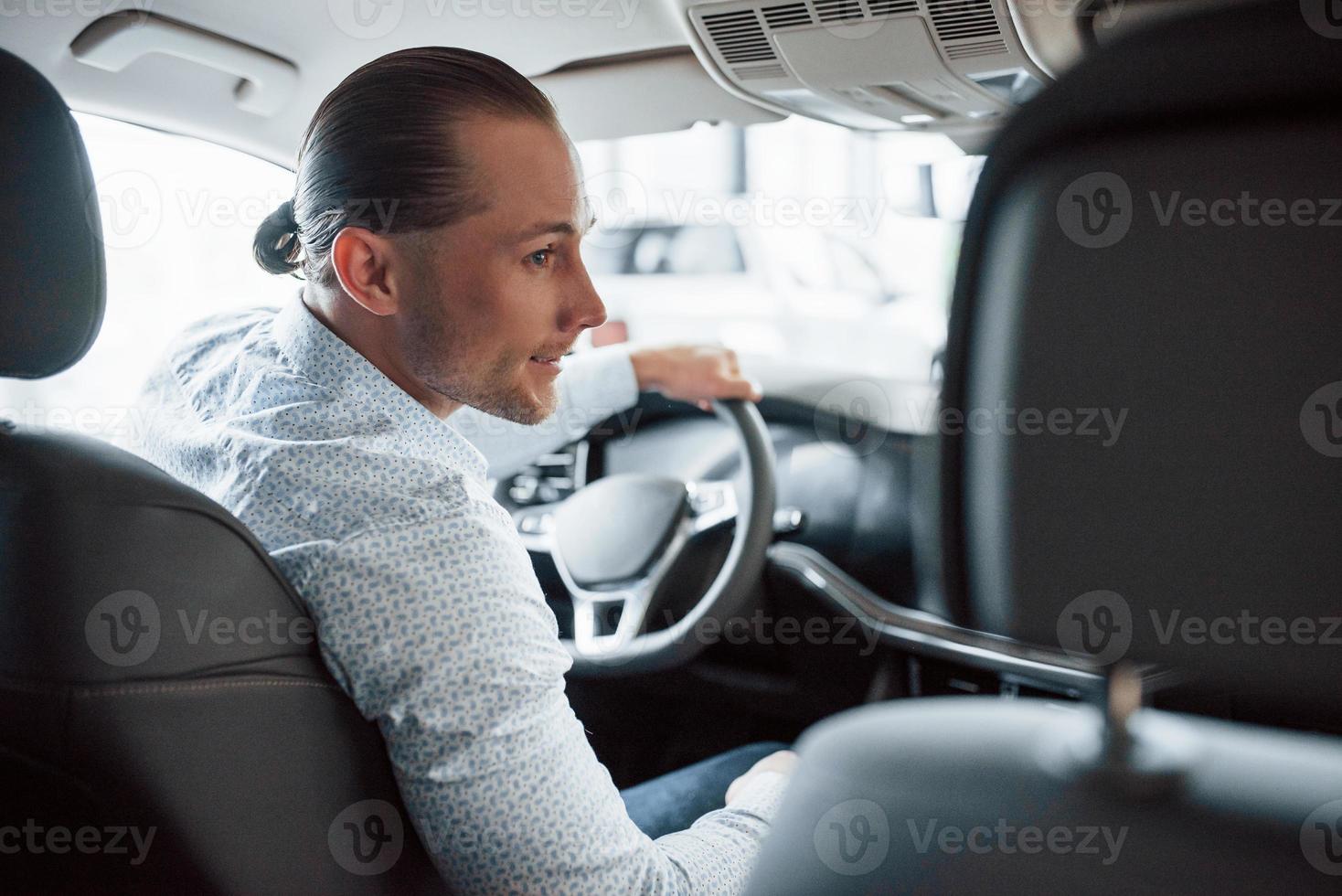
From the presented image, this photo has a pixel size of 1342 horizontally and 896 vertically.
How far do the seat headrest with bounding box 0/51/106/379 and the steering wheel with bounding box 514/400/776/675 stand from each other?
37.3 inches

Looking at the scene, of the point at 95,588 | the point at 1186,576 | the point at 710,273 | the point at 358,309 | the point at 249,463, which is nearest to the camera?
the point at 1186,576

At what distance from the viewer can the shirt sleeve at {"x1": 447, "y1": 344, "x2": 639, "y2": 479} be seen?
1811 millimetres

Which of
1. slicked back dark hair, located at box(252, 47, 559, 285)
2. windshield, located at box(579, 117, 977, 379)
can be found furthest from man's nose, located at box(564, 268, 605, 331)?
windshield, located at box(579, 117, 977, 379)

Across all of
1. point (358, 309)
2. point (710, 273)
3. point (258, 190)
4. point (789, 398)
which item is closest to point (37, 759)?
point (358, 309)

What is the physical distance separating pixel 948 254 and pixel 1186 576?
17 cm

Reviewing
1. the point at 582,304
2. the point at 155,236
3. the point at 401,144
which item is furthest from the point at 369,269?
the point at 155,236

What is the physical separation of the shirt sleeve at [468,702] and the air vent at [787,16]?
75 cm

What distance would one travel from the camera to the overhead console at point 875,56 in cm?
135

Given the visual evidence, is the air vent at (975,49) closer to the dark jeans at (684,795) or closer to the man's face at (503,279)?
the man's face at (503,279)

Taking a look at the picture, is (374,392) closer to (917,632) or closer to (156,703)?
(156,703)

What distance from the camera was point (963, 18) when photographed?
1.33 metres

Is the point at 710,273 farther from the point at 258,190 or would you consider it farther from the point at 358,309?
the point at 358,309

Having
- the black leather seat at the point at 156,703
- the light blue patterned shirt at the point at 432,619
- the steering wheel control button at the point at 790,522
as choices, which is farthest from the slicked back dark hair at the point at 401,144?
the steering wheel control button at the point at 790,522

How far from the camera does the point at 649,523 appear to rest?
1.83m
